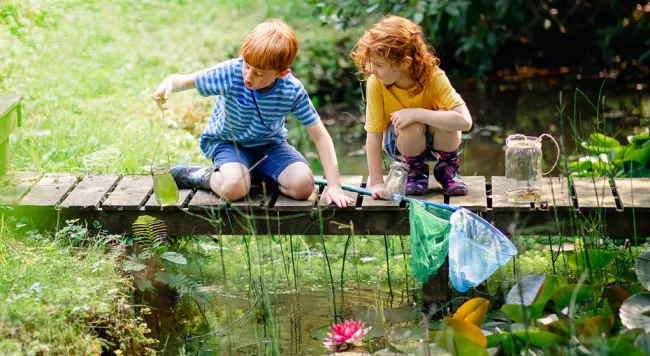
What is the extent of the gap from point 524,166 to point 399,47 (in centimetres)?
79

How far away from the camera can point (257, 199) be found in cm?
392

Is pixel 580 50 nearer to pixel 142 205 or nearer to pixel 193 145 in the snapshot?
pixel 193 145

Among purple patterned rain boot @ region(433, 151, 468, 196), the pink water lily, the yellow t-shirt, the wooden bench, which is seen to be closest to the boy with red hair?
the yellow t-shirt

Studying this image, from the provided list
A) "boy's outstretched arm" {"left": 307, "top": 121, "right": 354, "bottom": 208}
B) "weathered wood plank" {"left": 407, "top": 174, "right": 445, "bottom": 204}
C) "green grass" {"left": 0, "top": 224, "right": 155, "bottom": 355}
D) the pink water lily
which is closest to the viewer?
"green grass" {"left": 0, "top": 224, "right": 155, "bottom": 355}

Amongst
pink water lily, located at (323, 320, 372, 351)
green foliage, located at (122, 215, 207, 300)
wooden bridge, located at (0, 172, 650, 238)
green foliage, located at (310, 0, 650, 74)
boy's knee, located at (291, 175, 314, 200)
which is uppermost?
green foliage, located at (310, 0, 650, 74)

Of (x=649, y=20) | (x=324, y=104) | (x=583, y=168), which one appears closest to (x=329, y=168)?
(x=583, y=168)

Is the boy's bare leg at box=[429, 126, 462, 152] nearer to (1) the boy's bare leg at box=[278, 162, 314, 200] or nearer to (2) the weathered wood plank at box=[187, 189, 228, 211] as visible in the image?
(1) the boy's bare leg at box=[278, 162, 314, 200]

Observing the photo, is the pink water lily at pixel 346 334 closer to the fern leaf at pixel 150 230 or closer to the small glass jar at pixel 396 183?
the small glass jar at pixel 396 183

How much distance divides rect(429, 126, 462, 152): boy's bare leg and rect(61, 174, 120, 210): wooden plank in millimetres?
1512

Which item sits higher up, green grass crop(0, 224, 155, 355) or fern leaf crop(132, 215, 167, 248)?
fern leaf crop(132, 215, 167, 248)

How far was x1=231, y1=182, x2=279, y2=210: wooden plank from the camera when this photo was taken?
3.81 meters

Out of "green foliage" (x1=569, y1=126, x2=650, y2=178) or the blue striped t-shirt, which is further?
"green foliage" (x1=569, y1=126, x2=650, y2=178)

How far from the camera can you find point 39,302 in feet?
10.3

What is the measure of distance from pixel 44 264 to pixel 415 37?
70.2 inches
